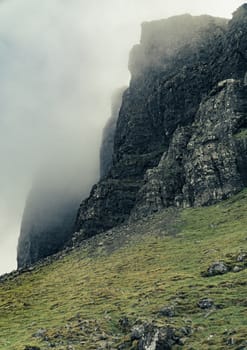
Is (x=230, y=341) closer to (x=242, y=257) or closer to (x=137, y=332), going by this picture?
(x=137, y=332)

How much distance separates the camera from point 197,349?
79.1 m

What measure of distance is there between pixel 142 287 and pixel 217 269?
55.0ft

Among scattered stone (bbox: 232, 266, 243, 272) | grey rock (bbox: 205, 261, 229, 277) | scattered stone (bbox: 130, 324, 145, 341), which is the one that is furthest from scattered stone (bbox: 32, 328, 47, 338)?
scattered stone (bbox: 232, 266, 243, 272)

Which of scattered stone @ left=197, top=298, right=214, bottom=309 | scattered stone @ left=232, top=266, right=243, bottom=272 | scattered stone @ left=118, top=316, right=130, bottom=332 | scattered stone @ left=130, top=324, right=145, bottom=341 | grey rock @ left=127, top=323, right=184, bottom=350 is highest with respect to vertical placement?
scattered stone @ left=232, top=266, right=243, bottom=272

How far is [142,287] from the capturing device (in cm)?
12594

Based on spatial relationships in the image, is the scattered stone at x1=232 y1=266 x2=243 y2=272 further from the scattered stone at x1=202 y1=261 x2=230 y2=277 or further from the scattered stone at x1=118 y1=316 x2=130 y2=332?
the scattered stone at x1=118 y1=316 x2=130 y2=332

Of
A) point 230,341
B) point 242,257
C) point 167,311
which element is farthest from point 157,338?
point 242,257

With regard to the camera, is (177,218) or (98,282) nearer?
(98,282)

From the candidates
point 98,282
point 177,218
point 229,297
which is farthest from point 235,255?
point 177,218

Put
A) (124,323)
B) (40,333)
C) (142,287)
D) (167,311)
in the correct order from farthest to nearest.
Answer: (142,287)
(40,333)
(124,323)
(167,311)

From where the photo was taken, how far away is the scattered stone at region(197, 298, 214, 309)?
3869 inches

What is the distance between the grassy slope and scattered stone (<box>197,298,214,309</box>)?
98 centimetres

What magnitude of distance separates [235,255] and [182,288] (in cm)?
1810

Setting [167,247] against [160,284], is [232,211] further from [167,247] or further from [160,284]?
[160,284]
